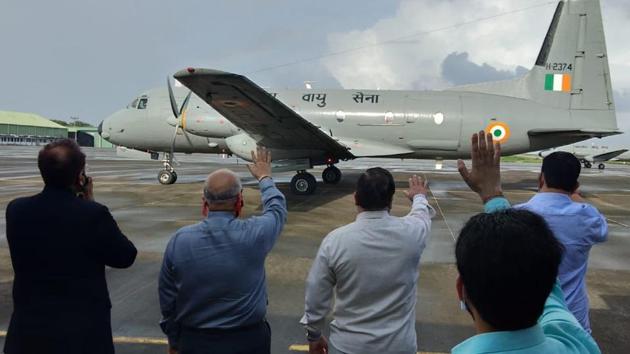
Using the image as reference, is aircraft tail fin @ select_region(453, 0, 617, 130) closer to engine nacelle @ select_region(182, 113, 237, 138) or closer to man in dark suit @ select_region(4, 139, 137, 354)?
engine nacelle @ select_region(182, 113, 237, 138)

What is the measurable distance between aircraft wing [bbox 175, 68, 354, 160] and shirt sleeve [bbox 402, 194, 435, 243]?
8842mm

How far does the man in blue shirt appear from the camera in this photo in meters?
1.41

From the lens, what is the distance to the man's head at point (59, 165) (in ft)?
9.39

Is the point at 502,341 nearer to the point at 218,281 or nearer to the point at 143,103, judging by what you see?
the point at 218,281

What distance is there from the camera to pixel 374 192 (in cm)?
308

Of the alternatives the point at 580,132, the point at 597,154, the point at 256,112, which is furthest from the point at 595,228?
the point at 597,154

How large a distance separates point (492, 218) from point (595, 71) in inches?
774

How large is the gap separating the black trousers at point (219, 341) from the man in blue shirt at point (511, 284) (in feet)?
5.65

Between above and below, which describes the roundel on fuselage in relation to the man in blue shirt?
above

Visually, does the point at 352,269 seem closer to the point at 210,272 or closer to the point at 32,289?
the point at 210,272

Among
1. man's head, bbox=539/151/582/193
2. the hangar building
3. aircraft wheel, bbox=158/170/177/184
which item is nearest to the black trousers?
man's head, bbox=539/151/582/193

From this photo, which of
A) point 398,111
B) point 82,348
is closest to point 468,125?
→ point 398,111

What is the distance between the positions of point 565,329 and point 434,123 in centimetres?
1685

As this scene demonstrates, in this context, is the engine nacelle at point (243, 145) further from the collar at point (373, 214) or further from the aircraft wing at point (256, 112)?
the collar at point (373, 214)
